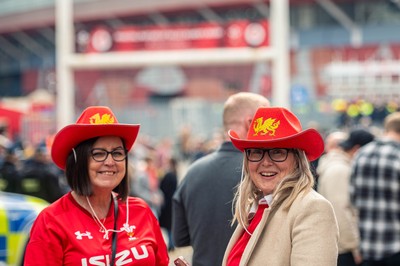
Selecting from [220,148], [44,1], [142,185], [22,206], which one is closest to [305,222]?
[220,148]

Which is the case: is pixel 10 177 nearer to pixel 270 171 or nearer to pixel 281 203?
pixel 270 171

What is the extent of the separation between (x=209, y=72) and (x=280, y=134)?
37.0 m

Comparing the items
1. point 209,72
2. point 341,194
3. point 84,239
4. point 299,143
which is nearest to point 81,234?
point 84,239

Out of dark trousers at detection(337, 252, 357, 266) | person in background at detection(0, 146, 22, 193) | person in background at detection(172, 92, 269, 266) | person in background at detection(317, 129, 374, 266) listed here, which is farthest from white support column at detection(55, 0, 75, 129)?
person in background at detection(172, 92, 269, 266)

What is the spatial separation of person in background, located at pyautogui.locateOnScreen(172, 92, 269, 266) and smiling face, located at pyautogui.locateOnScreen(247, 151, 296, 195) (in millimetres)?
1350

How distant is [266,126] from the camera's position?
3984 millimetres

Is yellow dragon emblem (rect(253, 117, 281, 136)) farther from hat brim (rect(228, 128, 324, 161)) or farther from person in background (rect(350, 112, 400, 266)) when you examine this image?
person in background (rect(350, 112, 400, 266))

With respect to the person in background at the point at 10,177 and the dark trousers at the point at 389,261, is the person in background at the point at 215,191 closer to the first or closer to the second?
the dark trousers at the point at 389,261

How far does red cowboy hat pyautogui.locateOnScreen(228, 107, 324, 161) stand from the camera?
12.8 ft

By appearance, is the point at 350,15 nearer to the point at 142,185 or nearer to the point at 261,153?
the point at 142,185

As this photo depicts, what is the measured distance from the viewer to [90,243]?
425 cm

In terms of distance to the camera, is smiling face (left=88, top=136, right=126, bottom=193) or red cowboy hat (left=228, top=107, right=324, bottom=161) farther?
smiling face (left=88, top=136, right=126, bottom=193)

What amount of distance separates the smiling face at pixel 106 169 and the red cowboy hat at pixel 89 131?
0.14ft

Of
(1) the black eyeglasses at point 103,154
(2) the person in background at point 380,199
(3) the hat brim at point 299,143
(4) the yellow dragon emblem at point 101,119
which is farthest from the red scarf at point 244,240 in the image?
(2) the person in background at point 380,199
